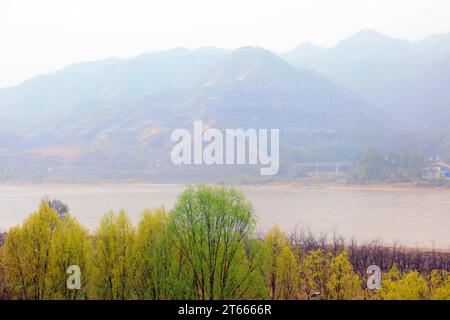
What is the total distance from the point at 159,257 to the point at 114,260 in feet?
2.30

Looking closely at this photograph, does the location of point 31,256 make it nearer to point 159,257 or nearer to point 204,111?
point 159,257

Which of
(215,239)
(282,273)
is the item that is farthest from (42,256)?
(282,273)

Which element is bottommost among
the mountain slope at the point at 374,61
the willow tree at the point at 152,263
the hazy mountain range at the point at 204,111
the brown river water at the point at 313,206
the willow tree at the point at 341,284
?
the brown river water at the point at 313,206

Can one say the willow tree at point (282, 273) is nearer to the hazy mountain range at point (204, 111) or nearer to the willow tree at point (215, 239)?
the willow tree at point (215, 239)

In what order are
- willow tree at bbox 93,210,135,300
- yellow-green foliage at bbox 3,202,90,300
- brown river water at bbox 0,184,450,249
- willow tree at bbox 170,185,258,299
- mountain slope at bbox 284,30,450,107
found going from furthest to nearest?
mountain slope at bbox 284,30,450,107 < brown river water at bbox 0,184,450,249 < willow tree at bbox 93,210,135,300 < yellow-green foliage at bbox 3,202,90,300 < willow tree at bbox 170,185,258,299

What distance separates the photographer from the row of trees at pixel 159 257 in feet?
24.8

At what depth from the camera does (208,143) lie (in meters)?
45.6

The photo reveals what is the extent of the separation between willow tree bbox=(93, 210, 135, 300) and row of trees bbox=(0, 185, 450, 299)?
0.01m

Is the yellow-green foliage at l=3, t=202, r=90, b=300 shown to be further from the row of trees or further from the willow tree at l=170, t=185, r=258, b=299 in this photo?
the willow tree at l=170, t=185, r=258, b=299

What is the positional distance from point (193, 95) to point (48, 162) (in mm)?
20583

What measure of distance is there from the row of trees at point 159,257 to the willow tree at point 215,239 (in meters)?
0.01

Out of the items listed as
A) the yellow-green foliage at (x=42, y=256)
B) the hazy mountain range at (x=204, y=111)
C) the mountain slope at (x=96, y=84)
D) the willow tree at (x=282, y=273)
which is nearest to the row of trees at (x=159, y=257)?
the yellow-green foliage at (x=42, y=256)

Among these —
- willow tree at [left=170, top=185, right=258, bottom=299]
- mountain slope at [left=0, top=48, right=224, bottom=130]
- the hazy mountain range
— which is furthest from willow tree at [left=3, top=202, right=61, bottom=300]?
mountain slope at [left=0, top=48, right=224, bottom=130]

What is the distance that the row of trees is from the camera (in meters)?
7.57
